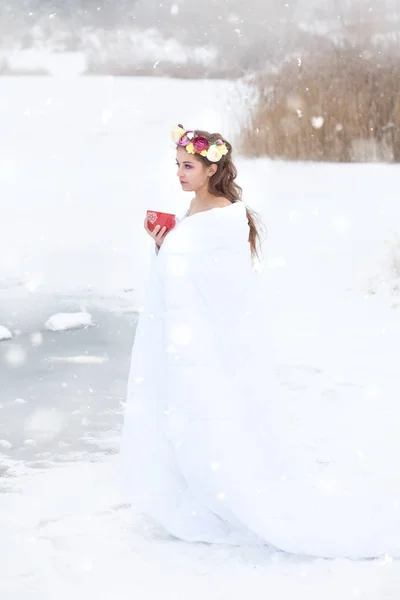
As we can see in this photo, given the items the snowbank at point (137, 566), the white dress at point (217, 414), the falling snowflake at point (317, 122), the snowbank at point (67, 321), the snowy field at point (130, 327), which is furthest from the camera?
the falling snowflake at point (317, 122)

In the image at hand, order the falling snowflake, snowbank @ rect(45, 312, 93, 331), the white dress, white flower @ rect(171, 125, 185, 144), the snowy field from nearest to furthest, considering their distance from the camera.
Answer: the snowy field < the white dress < white flower @ rect(171, 125, 185, 144) < snowbank @ rect(45, 312, 93, 331) < the falling snowflake

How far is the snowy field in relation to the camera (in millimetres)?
3688

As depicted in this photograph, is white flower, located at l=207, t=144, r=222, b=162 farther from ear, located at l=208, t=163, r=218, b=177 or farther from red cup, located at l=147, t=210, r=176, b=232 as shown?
red cup, located at l=147, t=210, r=176, b=232

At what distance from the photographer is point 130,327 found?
7.36 m

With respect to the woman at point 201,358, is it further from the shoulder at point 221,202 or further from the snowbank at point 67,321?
the snowbank at point 67,321

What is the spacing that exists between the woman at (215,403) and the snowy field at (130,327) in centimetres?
12

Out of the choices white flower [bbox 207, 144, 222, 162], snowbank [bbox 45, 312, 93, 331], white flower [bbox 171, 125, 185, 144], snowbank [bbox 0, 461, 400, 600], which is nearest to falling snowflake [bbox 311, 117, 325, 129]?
snowbank [bbox 45, 312, 93, 331]

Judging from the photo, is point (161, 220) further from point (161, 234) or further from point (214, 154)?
point (214, 154)

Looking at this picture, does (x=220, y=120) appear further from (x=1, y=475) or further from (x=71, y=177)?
(x=1, y=475)

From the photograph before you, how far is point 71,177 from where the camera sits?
43.8ft

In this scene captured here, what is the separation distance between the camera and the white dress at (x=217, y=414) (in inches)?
151

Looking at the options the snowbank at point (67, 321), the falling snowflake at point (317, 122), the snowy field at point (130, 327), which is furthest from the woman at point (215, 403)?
the falling snowflake at point (317, 122)

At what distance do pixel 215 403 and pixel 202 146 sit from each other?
949mm

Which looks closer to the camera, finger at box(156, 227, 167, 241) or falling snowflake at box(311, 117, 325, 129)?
finger at box(156, 227, 167, 241)
